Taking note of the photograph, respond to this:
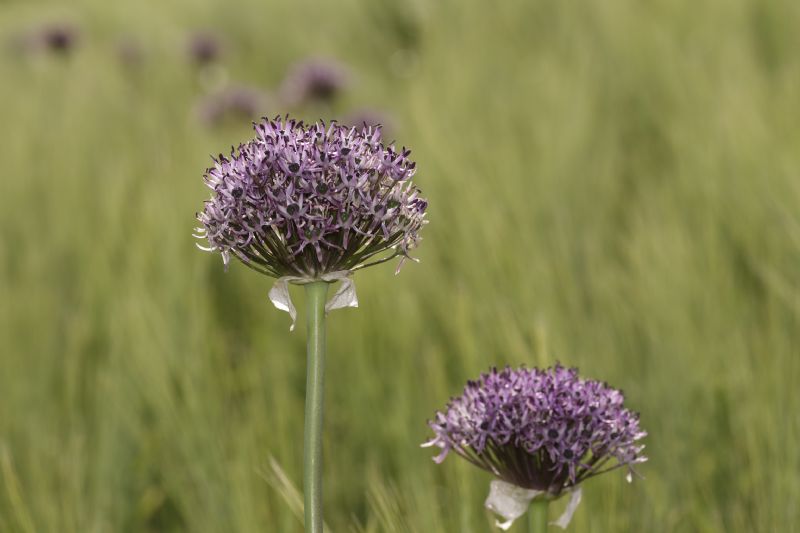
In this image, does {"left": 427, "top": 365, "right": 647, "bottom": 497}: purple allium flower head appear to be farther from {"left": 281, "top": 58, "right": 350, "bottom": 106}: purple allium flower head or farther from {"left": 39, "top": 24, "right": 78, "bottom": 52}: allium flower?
{"left": 39, "top": 24, "right": 78, "bottom": 52}: allium flower

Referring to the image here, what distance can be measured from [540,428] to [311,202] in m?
0.24

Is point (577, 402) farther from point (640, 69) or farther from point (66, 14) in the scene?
point (66, 14)

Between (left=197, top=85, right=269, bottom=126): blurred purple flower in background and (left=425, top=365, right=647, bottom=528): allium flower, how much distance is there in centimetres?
239

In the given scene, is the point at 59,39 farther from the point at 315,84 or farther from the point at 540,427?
the point at 540,427

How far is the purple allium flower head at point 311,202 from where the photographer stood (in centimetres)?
67

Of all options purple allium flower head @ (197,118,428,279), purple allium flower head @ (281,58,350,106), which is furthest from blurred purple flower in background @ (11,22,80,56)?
purple allium flower head @ (197,118,428,279)

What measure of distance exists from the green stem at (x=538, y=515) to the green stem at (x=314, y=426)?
18cm

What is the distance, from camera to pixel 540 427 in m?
0.72

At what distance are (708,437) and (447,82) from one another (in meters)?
1.59

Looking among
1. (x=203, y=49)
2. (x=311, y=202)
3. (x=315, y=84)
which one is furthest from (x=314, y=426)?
(x=203, y=49)

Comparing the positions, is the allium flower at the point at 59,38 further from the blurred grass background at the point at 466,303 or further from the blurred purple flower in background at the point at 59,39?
the blurred grass background at the point at 466,303

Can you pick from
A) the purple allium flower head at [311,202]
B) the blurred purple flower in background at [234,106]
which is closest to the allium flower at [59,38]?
the blurred purple flower in background at [234,106]

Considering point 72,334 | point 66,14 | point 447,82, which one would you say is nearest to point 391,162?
point 72,334

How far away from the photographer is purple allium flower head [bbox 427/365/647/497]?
2.34 ft
